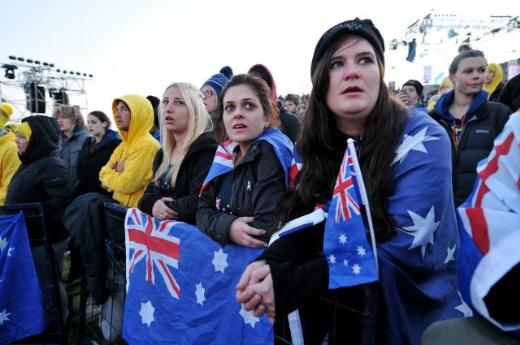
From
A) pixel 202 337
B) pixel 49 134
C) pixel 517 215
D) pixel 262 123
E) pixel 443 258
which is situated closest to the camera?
pixel 517 215

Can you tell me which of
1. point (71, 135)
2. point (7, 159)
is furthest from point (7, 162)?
point (71, 135)

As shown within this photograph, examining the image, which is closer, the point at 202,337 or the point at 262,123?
the point at 202,337

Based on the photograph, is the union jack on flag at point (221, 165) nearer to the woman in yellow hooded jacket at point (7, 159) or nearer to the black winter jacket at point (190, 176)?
the black winter jacket at point (190, 176)

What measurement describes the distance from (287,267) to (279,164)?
1047 mm

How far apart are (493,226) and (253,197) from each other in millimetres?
1567

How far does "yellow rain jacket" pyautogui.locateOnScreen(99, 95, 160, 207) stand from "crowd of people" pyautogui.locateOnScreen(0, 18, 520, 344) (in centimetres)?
1

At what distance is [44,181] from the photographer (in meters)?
4.00

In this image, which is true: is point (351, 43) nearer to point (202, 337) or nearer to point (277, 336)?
point (277, 336)

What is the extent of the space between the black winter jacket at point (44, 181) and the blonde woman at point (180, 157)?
1.20 metres

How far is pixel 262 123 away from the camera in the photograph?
2.67m

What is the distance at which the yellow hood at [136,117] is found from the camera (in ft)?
13.6

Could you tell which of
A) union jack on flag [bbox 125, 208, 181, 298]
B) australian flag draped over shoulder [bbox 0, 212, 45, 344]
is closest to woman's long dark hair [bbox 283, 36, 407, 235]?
union jack on flag [bbox 125, 208, 181, 298]

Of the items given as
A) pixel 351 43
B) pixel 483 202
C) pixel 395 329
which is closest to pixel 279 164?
pixel 351 43

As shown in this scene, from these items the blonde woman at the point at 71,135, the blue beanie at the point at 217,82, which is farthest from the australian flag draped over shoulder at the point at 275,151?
the blonde woman at the point at 71,135
